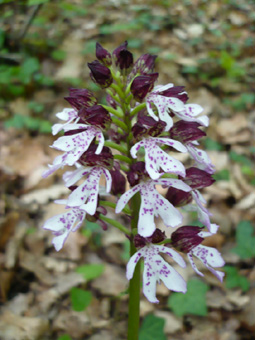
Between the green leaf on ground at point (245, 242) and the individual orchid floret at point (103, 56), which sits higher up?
the individual orchid floret at point (103, 56)

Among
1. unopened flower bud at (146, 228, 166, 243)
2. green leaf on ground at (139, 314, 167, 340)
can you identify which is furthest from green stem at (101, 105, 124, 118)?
green leaf on ground at (139, 314, 167, 340)

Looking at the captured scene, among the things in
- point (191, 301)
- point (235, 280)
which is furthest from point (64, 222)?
point (235, 280)

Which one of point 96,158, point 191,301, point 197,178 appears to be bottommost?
point 191,301

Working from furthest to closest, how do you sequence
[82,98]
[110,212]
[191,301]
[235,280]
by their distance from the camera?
[110,212] → [235,280] → [191,301] → [82,98]

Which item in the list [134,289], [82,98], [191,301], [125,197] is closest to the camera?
[125,197]

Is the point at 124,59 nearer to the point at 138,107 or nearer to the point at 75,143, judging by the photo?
the point at 138,107

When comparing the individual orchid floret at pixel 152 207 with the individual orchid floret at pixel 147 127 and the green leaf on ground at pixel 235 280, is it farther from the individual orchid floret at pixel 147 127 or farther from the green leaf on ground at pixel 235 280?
the green leaf on ground at pixel 235 280

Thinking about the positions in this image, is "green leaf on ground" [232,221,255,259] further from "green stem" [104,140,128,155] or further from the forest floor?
"green stem" [104,140,128,155]

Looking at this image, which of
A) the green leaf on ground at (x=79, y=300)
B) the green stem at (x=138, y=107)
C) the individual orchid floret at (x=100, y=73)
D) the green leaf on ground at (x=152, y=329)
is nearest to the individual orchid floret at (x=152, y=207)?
the green stem at (x=138, y=107)
